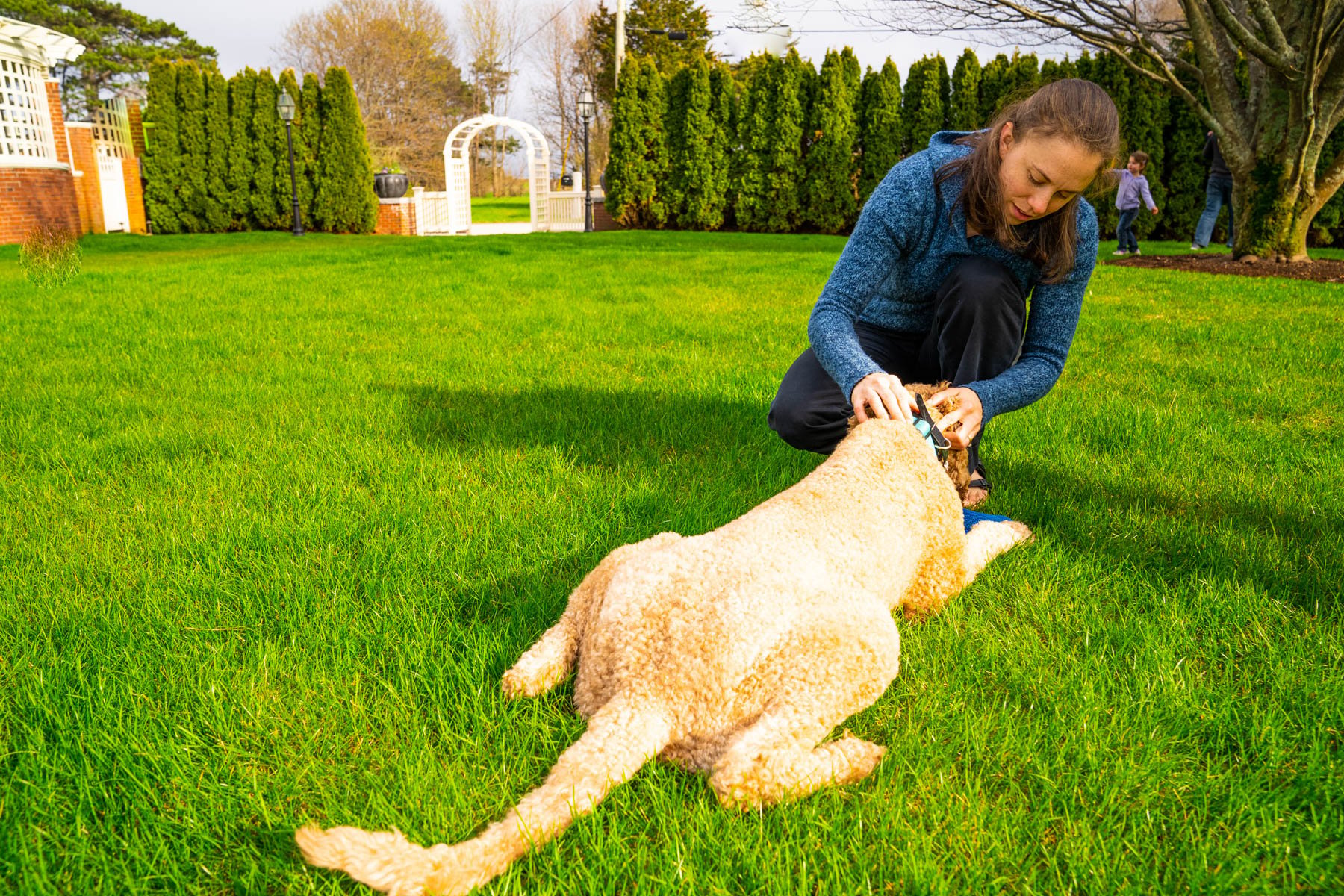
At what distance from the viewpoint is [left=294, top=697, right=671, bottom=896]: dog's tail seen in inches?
47.6

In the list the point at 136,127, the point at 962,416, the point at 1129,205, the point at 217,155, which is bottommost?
the point at 962,416

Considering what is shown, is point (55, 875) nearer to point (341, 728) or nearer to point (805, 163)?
point (341, 728)

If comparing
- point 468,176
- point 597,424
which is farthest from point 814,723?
point 468,176

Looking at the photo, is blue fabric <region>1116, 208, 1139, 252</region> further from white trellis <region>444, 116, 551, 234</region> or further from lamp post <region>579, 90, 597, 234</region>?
white trellis <region>444, 116, 551, 234</region>

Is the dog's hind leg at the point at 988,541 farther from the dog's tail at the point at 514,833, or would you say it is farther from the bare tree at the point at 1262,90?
the bare tree at the point at 1262,90

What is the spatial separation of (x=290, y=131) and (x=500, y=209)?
1991 centimetres

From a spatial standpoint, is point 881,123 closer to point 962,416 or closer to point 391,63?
point 962,416

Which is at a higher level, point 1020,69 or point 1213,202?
point 1020,69

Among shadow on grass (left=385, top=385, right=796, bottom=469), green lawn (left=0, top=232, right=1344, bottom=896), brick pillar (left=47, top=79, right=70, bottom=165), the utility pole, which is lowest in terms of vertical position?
green lawn (left=0, top=232, right=1344, bottom=896)

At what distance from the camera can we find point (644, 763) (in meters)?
1.61

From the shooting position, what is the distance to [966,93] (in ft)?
57.2

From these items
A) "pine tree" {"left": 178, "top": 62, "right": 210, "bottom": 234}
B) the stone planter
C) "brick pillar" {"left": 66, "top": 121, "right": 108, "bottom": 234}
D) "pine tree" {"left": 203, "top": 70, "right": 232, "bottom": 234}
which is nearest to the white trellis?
the stone planter

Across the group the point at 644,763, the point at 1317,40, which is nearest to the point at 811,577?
the point at 644,763

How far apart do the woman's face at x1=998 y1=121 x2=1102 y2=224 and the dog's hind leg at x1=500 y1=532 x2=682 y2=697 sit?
1.61m
